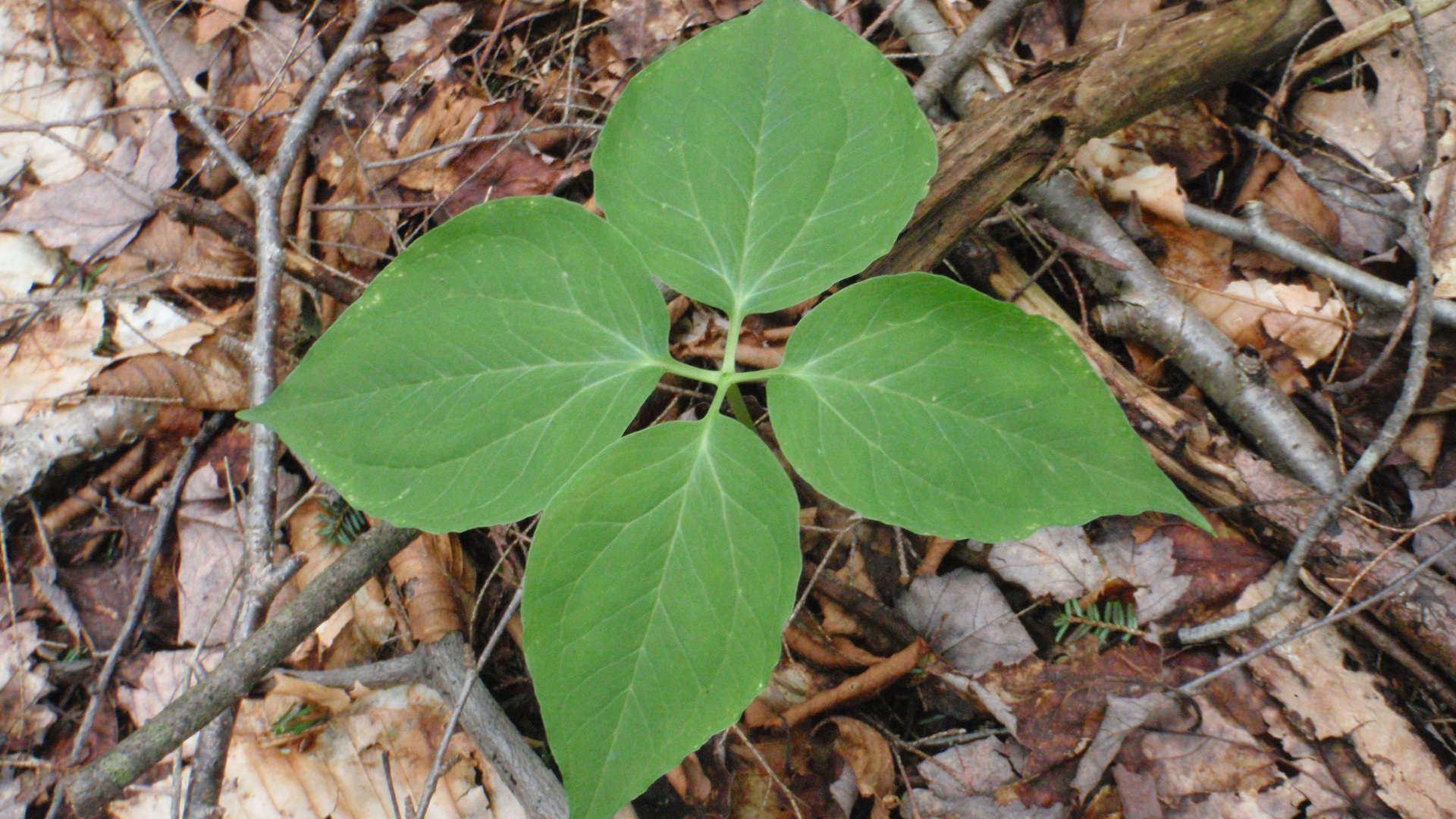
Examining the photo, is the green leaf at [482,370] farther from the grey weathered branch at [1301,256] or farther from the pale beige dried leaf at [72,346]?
the grey weathered branch at [1301,256]

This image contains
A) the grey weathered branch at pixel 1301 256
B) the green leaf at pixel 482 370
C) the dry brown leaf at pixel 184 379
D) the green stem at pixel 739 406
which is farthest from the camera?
the dry brown leaf at pixel 184 379

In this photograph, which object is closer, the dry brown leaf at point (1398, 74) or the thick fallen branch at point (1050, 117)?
the thick fallen branch at point (1050, 117)

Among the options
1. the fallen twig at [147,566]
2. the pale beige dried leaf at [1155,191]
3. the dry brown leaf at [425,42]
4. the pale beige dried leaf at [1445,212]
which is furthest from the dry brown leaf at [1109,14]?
the fallen twig at [147,566]

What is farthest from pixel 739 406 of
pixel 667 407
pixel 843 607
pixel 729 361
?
pixel 843 607

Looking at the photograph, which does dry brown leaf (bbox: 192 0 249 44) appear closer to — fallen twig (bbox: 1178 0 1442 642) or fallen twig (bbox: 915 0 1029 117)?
fallen twig (bbox: 915 0 1029 117)

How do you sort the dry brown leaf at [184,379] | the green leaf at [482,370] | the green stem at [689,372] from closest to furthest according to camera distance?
the green leaf at [482,370]
the green stem at [689,372]
the dry brown leaf at [184,379]

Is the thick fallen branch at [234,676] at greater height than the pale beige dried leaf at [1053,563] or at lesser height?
greater

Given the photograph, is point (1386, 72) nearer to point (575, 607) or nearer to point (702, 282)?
point (702, 282)

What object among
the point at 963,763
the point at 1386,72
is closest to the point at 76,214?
the point at 963,763
